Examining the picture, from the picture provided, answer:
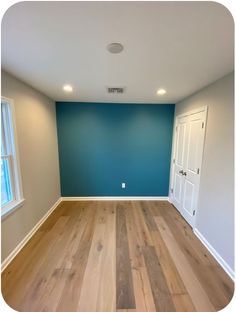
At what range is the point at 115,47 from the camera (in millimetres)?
1420

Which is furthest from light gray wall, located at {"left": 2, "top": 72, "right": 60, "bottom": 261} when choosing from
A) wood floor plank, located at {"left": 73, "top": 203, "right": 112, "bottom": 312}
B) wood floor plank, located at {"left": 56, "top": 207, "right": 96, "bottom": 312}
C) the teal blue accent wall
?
wood floor plank, located at {"left": 73, "top": 203, "right": 112, "bottom": 312}

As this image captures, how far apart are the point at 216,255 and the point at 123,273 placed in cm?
127

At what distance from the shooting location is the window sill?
1906mm

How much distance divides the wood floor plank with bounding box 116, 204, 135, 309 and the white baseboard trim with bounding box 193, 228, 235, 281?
116 centimetres

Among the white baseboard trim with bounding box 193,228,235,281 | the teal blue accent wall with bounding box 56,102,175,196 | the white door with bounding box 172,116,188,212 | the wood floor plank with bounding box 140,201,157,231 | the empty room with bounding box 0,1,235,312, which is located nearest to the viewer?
the empty room with bounding box 0,1,235,312

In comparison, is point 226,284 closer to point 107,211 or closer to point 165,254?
point 165,254

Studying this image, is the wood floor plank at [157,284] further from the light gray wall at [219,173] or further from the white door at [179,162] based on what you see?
the white door at [179,162]

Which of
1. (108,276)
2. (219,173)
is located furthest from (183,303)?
(219,173)

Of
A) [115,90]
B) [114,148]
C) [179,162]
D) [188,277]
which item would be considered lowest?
[188,277]

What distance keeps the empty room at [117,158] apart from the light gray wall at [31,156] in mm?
23

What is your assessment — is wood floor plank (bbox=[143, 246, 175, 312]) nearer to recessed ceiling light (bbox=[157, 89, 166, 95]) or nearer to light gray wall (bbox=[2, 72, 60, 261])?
light gray wall (bbox=[2, 72, 60, 261])

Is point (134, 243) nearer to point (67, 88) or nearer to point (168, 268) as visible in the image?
point (168, 268)

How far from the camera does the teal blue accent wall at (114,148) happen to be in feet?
12.0

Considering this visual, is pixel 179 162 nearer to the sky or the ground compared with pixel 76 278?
nearer to the sky
